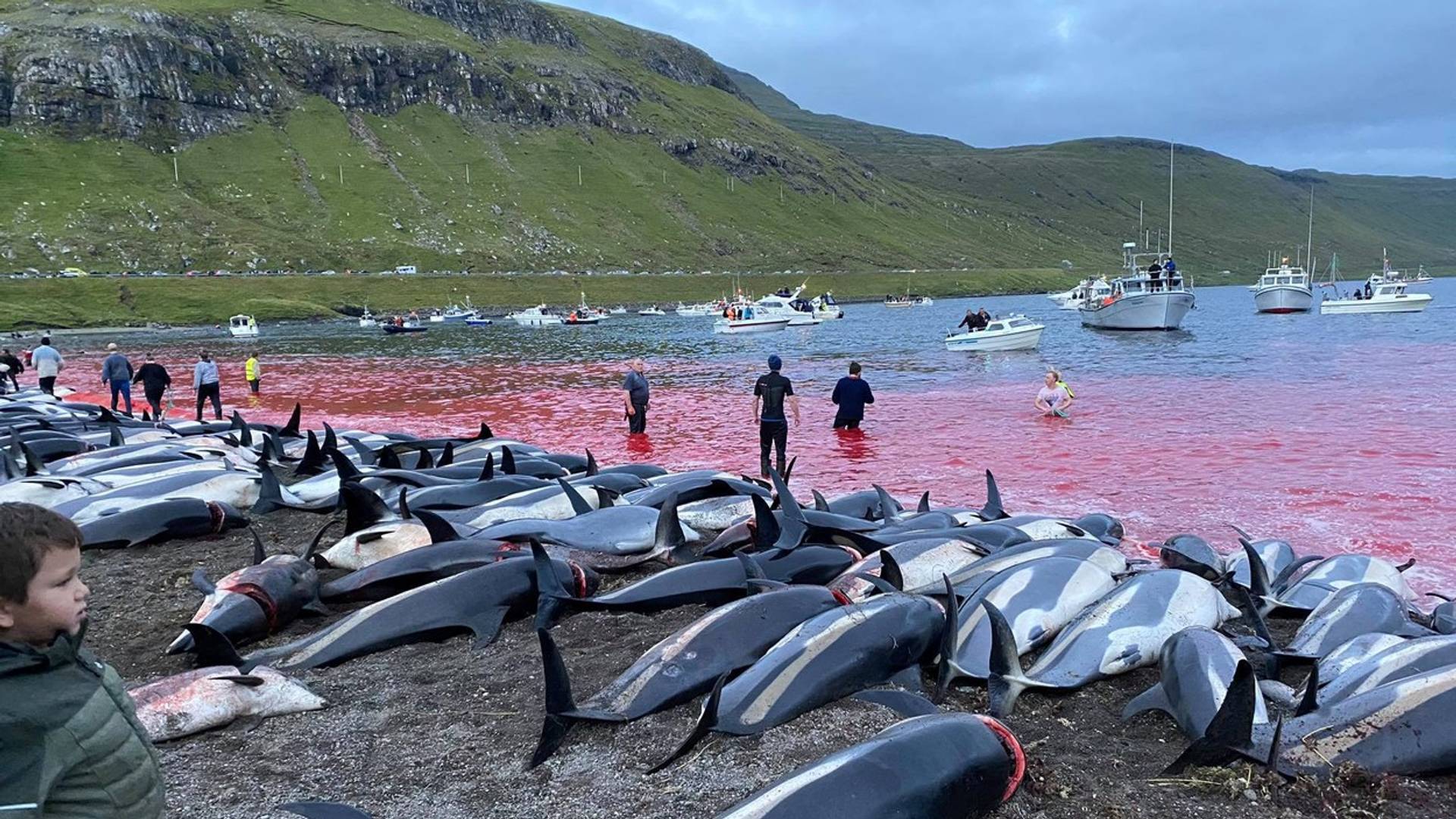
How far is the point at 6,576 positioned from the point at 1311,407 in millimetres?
31756

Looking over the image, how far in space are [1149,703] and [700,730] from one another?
3.09 meters

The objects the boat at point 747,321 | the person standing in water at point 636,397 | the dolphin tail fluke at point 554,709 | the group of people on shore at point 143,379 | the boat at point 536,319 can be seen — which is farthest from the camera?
the boat at point 536,319

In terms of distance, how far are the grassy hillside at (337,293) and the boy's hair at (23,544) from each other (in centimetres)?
9324

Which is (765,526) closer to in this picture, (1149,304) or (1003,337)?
(1003,337)

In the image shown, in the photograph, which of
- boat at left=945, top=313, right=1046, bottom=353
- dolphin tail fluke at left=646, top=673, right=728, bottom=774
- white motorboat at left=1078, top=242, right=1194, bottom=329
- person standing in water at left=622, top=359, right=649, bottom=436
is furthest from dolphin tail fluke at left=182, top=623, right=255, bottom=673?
white motorboat at left=1078, top=242, right=1194, bottom=329

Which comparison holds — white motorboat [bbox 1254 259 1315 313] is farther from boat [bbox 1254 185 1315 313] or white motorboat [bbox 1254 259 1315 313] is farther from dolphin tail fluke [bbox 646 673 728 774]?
dolphin tail fluke [bbox 646 673 728 774]

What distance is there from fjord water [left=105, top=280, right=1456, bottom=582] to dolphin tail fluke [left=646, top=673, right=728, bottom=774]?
10.3 meters

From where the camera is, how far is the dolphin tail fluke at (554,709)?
5363 millimetres

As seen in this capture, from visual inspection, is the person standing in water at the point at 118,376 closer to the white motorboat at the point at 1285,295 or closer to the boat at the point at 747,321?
the boat at the point at 747,321

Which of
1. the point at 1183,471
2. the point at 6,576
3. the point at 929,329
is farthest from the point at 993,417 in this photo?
the point at 929,329

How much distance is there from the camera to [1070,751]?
18.2ft

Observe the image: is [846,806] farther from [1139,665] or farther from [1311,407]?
[1311,407]

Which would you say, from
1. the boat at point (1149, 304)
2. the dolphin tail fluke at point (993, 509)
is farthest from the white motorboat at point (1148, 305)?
the dolphin tail fluke at point (993, 509)

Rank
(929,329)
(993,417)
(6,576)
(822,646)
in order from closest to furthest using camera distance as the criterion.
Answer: (6,576)
(822,646)
(993,417)
(929,329)
